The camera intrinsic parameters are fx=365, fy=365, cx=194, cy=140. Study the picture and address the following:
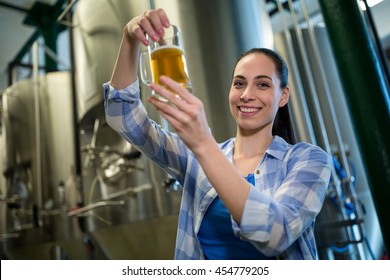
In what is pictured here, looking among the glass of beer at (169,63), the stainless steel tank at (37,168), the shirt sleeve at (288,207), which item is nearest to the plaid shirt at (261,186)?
the shirt sleeve at (288,207)

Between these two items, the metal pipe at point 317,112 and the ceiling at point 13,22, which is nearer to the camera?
the ceiling at point 13,22

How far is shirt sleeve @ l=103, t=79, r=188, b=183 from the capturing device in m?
0.52

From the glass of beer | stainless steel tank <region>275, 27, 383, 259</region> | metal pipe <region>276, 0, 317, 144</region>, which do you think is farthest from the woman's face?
metal pipe <region>276, 0, 317, 144</region>

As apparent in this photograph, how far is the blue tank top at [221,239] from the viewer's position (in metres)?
0.48

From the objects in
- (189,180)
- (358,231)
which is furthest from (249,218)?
(358,231)

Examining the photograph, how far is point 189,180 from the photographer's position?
1.83 ft

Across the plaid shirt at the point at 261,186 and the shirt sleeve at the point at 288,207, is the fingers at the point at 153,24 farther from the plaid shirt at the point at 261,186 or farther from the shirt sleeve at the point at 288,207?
the shirt sleeve at the point at 288,207

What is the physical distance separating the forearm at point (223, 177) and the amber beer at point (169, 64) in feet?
0.30

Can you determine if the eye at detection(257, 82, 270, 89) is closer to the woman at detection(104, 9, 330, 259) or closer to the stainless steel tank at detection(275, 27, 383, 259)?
the woman at detection(104, 9, 330, 259)

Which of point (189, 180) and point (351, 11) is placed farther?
point (351, 11)

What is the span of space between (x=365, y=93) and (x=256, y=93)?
1.30 feet

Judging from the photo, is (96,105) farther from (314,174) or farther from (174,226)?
(314,174)

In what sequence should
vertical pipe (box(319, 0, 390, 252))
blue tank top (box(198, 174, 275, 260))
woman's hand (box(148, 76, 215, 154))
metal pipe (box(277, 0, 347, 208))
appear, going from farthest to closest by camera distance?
metal pipe (box(277, 0, 347, 208)) < vertical pipe (box(319, 0, 390, 252)) < blue tank top (box(198, 174, 275, 260)) < woman's hand (box(148, 76, 215, 154))

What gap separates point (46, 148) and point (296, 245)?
4.16ft
